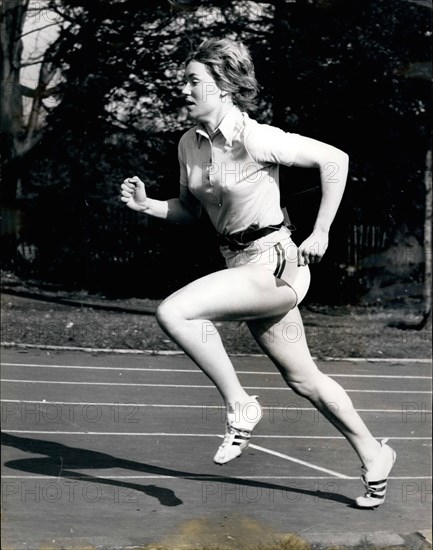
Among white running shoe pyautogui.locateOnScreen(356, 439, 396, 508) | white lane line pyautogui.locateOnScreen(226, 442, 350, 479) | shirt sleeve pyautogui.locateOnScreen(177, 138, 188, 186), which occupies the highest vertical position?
shirt sleeve pyautogui.locateOnScreen(177, 138, 188, 186)

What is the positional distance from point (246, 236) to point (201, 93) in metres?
0.49

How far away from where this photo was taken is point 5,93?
18.2 feet

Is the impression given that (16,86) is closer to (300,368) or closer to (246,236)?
(246,236)

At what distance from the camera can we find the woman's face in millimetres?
3555

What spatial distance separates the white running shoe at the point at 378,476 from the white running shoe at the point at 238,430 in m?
0.55

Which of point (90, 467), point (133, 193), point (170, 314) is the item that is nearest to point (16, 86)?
point (90, 467)

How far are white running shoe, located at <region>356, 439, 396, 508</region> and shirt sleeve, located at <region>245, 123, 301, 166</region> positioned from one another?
1159mm

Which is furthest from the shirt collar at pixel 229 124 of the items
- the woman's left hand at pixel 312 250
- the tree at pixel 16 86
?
the tree at pixel 16 86

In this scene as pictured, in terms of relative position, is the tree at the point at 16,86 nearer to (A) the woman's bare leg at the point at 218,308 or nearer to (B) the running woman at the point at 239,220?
(B) the running woman at the point at 239,220

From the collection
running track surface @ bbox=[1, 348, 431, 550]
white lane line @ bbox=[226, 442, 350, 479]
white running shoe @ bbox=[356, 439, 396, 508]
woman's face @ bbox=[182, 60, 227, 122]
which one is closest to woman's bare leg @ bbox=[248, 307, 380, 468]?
white running shoe @ bbox=[356, 439, 396, 508]

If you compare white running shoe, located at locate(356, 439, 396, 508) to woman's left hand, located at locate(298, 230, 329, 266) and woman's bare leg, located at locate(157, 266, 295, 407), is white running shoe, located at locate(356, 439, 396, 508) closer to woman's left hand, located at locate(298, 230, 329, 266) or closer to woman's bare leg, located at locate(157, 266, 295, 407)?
woman's bare leg, located at locate(157, 266, 295, 407)

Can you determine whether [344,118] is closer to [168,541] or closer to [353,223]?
[353,223]

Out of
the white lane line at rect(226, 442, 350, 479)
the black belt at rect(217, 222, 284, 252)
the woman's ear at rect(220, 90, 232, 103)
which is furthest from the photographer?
the white lane line at rect(226, 442, 350, 479)

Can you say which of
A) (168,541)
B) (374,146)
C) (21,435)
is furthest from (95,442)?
(374,146)
